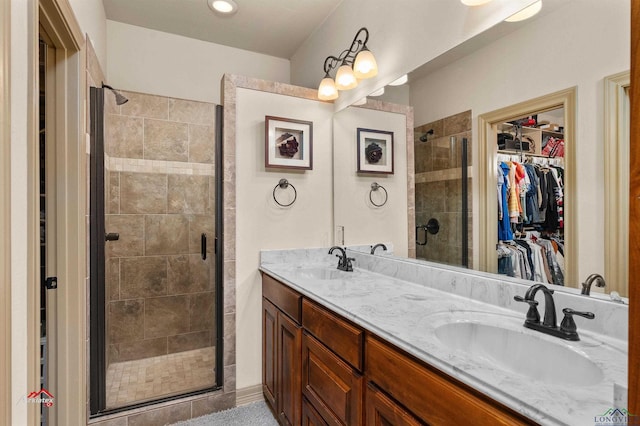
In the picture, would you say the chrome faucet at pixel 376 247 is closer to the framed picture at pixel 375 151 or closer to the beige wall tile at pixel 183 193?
the framed picture at pixel 375 151

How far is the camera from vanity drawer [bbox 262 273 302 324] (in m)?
1.65

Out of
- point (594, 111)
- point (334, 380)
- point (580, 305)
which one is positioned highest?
point (594, 111)

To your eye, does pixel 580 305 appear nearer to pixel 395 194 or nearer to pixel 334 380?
pixel 334 380

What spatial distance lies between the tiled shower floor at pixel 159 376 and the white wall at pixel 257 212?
1.19 ft

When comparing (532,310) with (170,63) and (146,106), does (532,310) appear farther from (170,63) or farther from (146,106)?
(170,63)

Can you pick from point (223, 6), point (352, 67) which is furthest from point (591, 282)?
point (223, 6)

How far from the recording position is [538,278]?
3.94 feet

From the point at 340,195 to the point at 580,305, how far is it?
156 cm

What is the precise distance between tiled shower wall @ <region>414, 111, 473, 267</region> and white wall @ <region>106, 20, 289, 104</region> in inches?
76.5

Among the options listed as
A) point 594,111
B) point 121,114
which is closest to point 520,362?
point 594,111

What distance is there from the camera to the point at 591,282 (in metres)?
1.04

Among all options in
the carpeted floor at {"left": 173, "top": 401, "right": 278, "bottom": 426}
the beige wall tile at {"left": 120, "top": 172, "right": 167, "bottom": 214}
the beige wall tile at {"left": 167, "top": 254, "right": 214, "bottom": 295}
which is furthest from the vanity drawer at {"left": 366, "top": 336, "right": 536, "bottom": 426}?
the beige wall tile at {"left": 120, "top": 172, "right": 167, "bottom": 214}

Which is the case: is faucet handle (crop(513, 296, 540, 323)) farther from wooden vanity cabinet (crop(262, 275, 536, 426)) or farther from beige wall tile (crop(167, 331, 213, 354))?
beige wall tile (crop(167, 331, 213, 354))

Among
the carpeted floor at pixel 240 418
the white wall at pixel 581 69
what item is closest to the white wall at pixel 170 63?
the white wall at pixel 581 69
